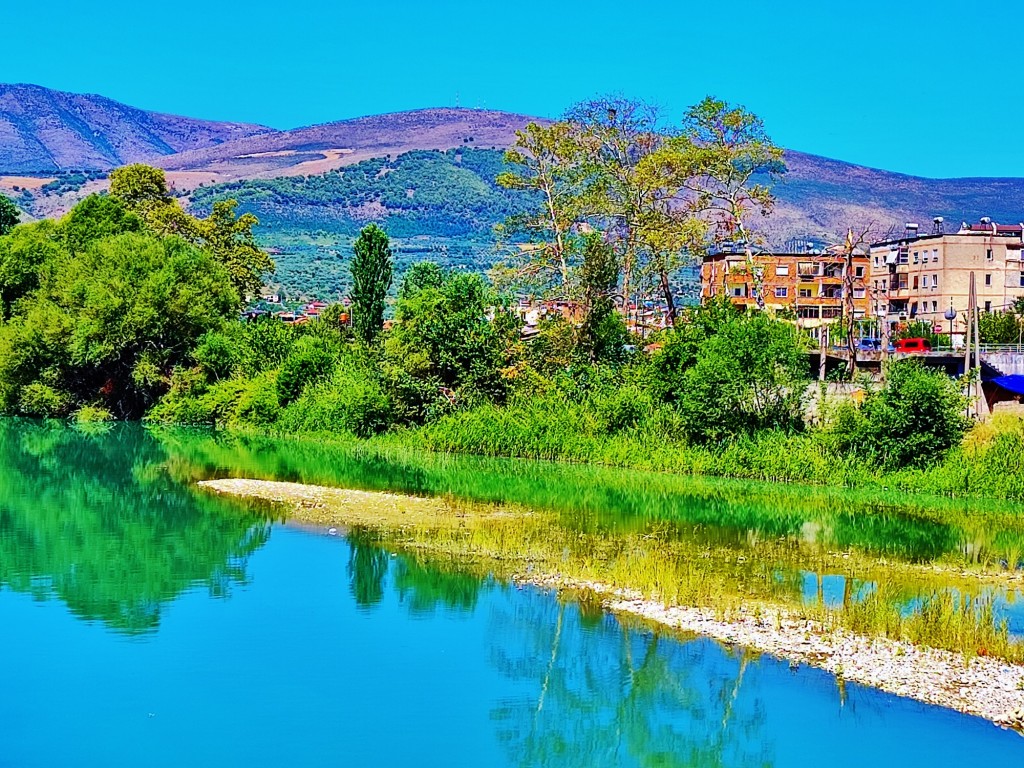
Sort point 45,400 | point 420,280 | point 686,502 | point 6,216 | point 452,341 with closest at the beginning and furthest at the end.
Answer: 1. point 686,502
2. point 452,341
3. point 420,280
4. point 45,400
5. point 6,216

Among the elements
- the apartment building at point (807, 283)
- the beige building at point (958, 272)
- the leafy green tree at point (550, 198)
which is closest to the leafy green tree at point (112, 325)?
the leafy green tree at point (550, 198)

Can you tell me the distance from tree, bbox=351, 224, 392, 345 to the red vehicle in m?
25.7

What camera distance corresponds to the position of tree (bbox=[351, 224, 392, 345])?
59.9 m

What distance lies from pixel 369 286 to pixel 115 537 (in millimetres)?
32394

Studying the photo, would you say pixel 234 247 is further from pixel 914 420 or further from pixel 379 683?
pixel 379 683

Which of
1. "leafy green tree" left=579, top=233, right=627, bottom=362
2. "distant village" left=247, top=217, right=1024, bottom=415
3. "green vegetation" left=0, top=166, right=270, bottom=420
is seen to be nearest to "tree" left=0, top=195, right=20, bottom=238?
"green vegetation" left=0, top=166, right=270, bottom=420

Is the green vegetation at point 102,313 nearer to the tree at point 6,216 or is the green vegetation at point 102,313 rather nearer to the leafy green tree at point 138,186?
the leafy green tree at point 138,186

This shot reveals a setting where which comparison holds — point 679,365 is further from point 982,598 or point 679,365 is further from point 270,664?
point 270,664

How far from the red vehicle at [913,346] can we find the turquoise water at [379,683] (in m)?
40.9

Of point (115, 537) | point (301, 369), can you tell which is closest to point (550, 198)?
point (301, 369)

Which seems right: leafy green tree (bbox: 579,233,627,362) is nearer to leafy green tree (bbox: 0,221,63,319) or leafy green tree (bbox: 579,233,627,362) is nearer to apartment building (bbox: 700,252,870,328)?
leafy green tree (bbox: 0,221,63,319)

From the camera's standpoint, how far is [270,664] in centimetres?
1834

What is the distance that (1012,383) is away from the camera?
49.4 metres

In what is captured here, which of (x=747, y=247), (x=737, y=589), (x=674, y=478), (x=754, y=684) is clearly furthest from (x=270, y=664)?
(x=747, y=247)
